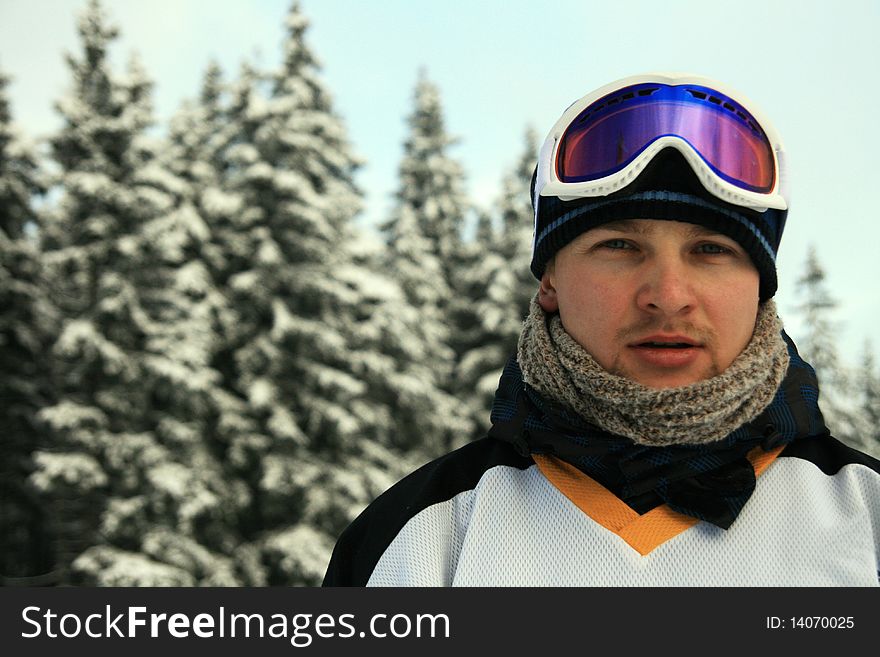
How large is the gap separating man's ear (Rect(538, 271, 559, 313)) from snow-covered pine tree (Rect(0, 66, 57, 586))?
77.6 ft

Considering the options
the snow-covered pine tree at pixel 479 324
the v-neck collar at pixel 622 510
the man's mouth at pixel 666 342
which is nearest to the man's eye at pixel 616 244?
the man's mouth at pixel 666 342

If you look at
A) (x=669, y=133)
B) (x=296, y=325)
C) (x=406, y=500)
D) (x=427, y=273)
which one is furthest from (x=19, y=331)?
(x=669, y=133)

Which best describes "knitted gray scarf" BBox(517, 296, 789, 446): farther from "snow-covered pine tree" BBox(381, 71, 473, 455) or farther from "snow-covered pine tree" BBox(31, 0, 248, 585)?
"snow-covered pine tree" BBox(381, 71, 473, 455)

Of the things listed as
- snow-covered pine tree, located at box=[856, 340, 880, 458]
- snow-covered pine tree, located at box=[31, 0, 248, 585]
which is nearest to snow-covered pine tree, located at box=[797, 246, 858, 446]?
snow-covered pine tree, located at box=[856, 340, 880, 458]

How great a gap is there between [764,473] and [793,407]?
8.0 inches

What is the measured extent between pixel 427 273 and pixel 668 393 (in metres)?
24.5

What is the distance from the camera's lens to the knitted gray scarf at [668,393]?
2170 millimetres

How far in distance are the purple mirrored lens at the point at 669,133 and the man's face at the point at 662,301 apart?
9.4 inches

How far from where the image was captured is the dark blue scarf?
214cm

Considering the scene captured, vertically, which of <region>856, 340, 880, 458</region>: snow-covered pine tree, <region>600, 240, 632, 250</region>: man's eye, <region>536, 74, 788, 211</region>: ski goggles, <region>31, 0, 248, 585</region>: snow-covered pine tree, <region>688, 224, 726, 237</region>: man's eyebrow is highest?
<region>536, 74, 788, 211</region>: ski goggles

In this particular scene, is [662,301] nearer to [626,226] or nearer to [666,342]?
[666,342]

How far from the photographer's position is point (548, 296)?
8.32 feet

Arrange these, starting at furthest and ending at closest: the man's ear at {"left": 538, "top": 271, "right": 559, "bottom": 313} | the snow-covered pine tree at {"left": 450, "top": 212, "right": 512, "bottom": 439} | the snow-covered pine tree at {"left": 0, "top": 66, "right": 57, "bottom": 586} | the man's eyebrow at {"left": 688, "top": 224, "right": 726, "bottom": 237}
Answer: the snow-covered pine tree at {"left": 450, "top": 212, "right": 512, "bottom": 439}
the snow-covered pine tree at {"left": 0, "top": 66, "right": 57, "bottom": 586}
the man's ear at {"left": 538, "top": 271, "right": 559, "bottom": 313}
the man's eyebrow at {"left": 688, "top": 224, "right": 726, "bottom": 237}

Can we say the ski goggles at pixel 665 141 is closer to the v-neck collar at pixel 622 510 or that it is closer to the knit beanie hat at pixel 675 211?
the knit beanie hat at pixel 675 211
